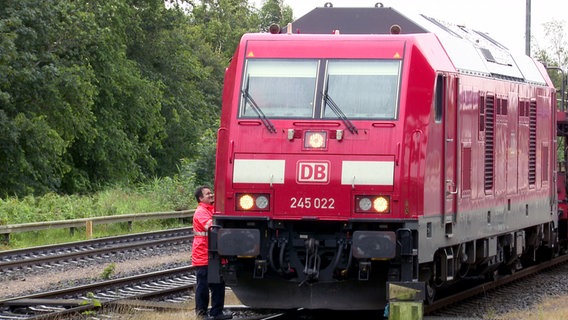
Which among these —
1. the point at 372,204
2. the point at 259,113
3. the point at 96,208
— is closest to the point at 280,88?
the point at 259,113

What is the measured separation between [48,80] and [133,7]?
1375cm

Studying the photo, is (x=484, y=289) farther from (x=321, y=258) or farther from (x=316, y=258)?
(x=316, y=258)

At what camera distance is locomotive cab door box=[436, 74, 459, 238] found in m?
13.6

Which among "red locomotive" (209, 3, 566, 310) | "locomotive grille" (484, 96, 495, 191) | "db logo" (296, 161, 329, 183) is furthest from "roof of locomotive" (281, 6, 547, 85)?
"db logo" (296, 161, 329, 183)

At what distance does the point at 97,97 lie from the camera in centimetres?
4750

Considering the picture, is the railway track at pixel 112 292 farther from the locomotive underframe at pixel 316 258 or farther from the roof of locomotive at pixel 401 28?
the roof of locomotive at pixel 401 28

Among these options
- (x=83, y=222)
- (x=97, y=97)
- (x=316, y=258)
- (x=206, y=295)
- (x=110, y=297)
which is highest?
(x=97, y=97)

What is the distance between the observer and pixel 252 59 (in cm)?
1344

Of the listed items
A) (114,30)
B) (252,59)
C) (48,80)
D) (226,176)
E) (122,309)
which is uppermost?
(114,30)

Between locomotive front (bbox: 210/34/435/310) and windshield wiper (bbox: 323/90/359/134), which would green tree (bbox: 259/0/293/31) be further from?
windshield wiper (bbox: 323/90/359/134)

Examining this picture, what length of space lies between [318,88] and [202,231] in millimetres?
1970

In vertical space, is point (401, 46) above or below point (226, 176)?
above

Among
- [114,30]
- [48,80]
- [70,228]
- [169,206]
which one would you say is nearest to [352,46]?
[70,228]

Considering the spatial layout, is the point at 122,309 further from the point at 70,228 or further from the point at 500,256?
the point at 70,228
